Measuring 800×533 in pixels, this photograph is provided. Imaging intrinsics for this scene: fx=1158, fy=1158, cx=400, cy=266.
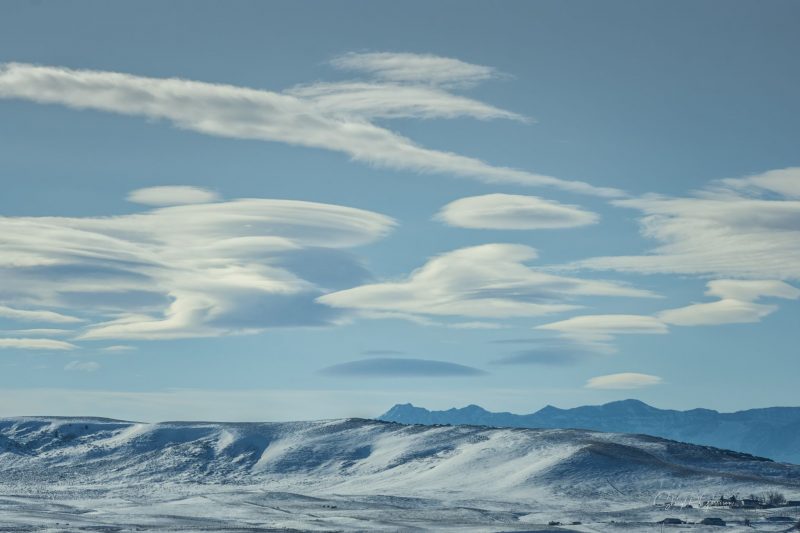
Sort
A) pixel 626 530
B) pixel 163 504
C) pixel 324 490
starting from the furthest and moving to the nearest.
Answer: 1. pixel 324 490
2. pixel 163 504
3. pixel 626 530

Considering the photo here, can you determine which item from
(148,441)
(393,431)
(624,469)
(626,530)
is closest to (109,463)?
(148,441)

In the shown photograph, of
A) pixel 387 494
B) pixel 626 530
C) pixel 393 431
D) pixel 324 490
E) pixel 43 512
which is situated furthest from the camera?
pixel 393 431

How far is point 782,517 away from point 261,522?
45844 millimetres

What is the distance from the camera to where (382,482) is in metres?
153

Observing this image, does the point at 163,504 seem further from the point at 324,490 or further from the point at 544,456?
the point at 544,456

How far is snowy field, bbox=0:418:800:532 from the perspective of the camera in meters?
103

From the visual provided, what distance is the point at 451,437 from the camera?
17988 centimetres

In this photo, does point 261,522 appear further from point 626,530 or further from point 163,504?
point 626,530

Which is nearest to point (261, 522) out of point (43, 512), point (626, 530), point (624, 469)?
point (43, 512)

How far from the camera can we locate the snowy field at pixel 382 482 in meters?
→ 103

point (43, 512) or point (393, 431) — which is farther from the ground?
point (393, 431)

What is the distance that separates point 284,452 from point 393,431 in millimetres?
19215

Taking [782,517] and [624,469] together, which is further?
[624,469]

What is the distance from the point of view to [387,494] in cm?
13562
